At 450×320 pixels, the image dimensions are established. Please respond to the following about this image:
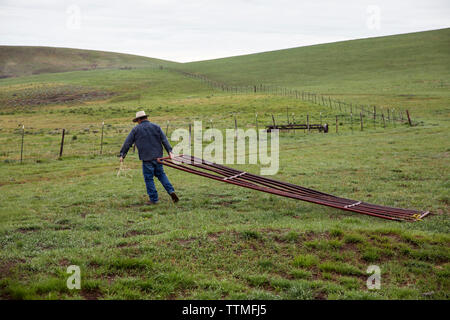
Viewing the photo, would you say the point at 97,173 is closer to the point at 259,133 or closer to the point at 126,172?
the point at 126,172

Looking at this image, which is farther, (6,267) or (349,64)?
(349,64)

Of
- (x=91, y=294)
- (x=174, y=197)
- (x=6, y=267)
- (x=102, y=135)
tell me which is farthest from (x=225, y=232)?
(x=102, y=135)

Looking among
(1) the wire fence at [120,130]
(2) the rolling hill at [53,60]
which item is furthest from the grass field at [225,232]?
(2) the rolling hill at [53,60]

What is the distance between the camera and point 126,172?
15.8 m

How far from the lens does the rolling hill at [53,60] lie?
122 metres

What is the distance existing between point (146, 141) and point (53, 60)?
137555 mm

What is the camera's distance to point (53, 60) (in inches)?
5207

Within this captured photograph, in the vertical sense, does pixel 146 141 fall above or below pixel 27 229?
above

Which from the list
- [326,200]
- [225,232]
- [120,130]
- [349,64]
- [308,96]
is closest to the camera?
[225,232]

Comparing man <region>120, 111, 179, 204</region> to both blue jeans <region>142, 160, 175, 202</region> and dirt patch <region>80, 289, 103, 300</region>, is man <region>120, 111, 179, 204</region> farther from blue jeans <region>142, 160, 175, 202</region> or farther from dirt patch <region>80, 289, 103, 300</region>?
dirt patch <region>80, 289, 103, 300</region>

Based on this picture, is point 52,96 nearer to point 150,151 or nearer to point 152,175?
point 150,151

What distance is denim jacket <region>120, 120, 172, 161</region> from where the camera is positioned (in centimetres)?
1040
